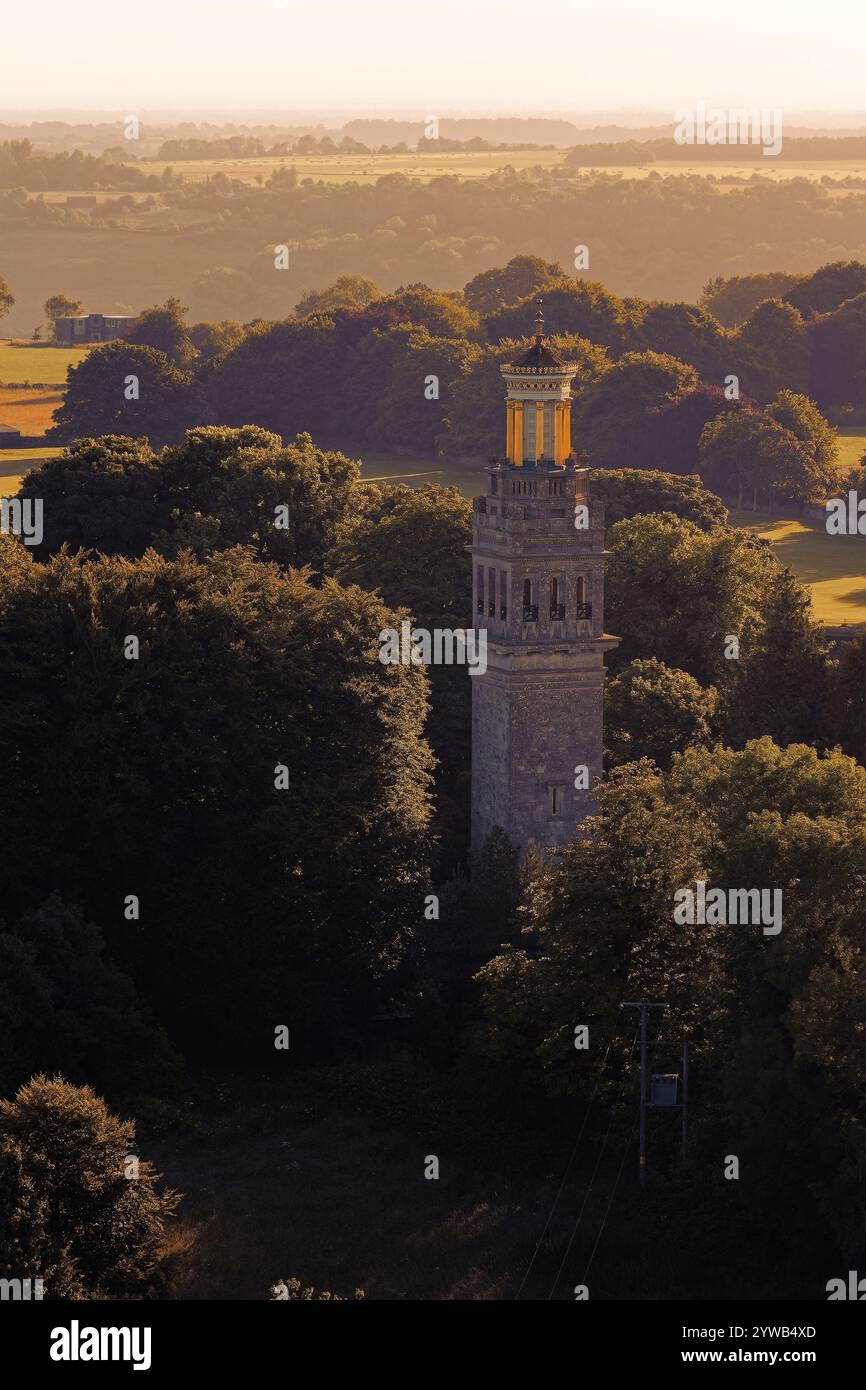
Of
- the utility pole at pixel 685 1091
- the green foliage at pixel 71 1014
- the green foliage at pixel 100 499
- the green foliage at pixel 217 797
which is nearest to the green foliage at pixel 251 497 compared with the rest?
the green foliage at pixel 100 499

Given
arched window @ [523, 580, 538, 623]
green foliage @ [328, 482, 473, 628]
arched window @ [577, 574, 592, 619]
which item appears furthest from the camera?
green foliage @ [328, 482, 473, 628]

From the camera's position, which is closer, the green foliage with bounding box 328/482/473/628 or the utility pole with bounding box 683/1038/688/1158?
the utility pole with bounding box 683/1038/688/1158

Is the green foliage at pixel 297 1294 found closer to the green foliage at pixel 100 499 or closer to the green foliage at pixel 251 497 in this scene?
the green foliage at pixel 251 497

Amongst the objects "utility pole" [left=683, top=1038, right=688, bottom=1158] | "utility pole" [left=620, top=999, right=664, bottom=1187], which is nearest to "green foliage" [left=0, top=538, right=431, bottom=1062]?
"utility pole" [left=620, top=999, right=664, bottom=1187]

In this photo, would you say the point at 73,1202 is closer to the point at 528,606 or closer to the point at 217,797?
the point at 217,797

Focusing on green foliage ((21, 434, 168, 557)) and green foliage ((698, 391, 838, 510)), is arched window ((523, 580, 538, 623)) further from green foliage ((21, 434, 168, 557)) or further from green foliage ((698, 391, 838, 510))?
green foliage ((698, 391, 838, 510))
